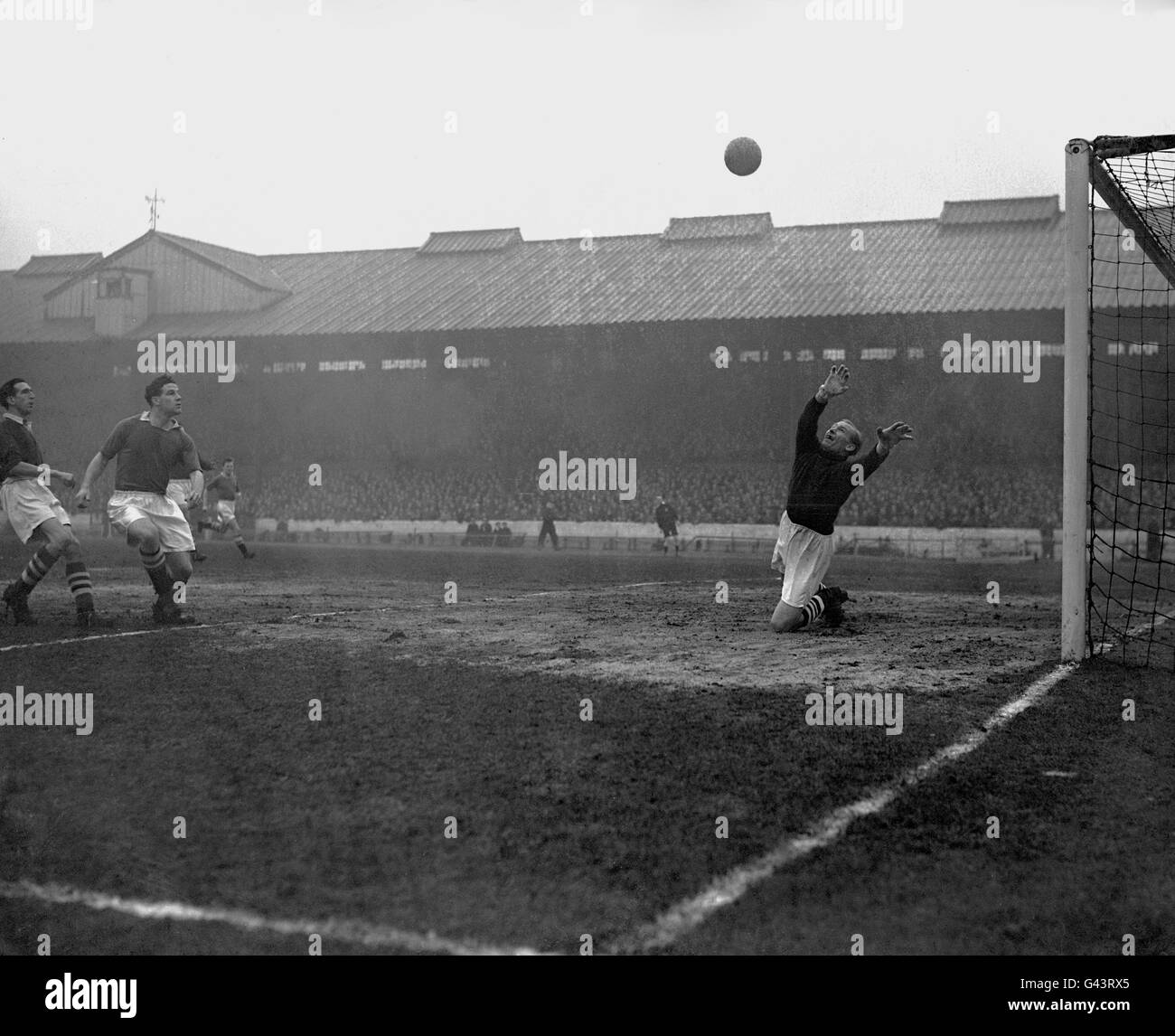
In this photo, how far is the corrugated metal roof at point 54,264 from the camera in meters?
42.9

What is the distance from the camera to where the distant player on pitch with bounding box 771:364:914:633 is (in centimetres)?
945

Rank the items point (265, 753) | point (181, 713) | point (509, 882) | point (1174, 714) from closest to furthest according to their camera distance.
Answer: point (509, 882)
point (265, 753)
point (181, 713)
point (1174, 714)

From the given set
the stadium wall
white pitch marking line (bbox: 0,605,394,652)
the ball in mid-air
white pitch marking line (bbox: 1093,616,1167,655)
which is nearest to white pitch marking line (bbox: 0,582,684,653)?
white pitch marking line (bbox: 0,605,394,652)

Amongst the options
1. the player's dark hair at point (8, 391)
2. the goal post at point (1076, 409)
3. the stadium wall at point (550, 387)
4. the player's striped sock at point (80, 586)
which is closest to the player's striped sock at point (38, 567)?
the player's striped sock at point (80, 586)

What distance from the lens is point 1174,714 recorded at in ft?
21.2

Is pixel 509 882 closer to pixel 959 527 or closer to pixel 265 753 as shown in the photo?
pixel 265 753

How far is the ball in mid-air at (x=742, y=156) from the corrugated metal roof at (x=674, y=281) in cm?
890

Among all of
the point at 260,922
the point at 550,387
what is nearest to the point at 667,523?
the point at 550,387

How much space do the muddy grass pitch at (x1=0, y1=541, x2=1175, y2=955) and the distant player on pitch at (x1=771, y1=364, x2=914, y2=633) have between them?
76 cm

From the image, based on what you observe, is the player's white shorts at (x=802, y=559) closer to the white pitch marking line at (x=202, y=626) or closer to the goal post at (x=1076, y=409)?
the goal post at (x=1076, y=409)

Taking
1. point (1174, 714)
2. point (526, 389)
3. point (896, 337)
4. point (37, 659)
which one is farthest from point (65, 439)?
point (1174, 714)

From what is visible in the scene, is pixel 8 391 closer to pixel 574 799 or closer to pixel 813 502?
pixel 813 502

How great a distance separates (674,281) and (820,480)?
2160cm
